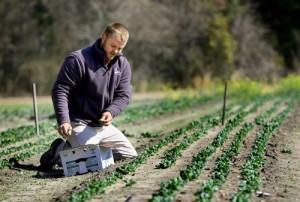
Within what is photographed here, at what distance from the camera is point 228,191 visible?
643cm

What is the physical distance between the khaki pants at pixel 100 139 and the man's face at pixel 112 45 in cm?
90

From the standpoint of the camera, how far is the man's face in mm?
7805

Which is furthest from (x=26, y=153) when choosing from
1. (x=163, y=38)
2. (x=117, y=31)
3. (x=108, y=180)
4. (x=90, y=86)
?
(x=163, y=38)

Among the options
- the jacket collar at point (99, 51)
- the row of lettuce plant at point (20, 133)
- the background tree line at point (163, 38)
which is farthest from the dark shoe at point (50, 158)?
the background tree line at point (163, 38)

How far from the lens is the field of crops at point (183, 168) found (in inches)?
251

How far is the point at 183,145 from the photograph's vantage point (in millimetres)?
9305

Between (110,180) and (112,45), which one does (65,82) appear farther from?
(110,180)

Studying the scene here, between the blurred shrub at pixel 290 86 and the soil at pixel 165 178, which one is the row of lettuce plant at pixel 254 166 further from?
the blurred shrub at pixel 290 86

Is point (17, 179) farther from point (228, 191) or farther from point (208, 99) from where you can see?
point (208, 99)

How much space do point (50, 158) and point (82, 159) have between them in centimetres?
56

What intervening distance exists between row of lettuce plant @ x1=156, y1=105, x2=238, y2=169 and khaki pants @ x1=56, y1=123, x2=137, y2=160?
0.52 m

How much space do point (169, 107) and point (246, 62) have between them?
Result: 20271mm

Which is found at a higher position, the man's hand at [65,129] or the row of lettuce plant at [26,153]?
the man's hand at [65,129]

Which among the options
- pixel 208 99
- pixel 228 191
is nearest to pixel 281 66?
pixel 208 99
